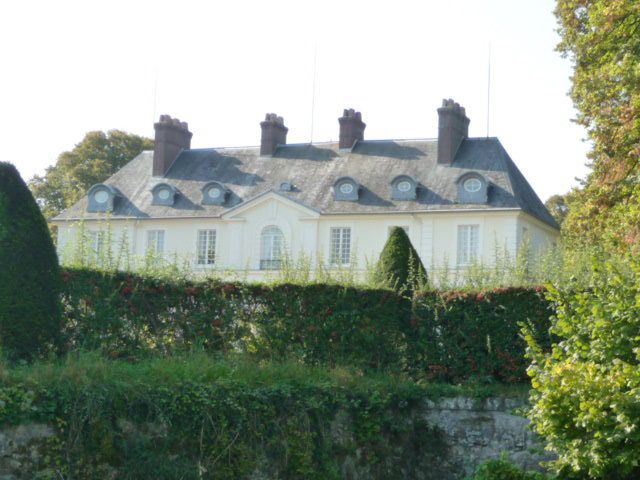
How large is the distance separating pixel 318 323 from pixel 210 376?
2.70 meters

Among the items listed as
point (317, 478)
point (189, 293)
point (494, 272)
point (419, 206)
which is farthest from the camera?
point (419, 206)

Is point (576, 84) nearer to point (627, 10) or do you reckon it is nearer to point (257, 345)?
point (627, 10)

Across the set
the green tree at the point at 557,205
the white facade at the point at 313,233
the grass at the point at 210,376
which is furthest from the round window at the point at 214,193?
the grass at the point at 210,376

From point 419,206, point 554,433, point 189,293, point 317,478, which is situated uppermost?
point 419,206

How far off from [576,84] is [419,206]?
1569cm

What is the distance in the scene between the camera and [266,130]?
136ft

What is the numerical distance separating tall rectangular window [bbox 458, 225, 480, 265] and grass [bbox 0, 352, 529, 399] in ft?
71.0

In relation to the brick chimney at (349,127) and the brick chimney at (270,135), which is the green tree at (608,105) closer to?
the brick chimney at (349,127)

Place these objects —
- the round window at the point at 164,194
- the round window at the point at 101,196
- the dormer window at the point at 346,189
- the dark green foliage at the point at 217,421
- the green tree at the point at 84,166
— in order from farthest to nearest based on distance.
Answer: the green tree at the point at 84,166 → the round window at the point at 101,196 → the round window at the point at 164,194 → the dormer window at the point at 346,189 → the dark green foliage at the point at 217,421

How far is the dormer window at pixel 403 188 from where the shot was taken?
1452 inches

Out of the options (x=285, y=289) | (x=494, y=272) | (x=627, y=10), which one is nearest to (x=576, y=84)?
(x=627, y=10)

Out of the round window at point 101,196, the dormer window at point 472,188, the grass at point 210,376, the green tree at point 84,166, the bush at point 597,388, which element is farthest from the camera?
the green tree at point 84,166

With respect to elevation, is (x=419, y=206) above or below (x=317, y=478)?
above

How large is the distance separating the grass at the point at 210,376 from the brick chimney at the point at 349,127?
2650 cm
